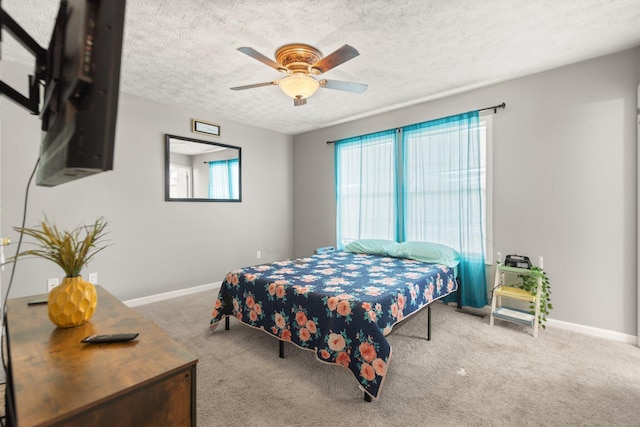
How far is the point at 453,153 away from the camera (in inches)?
140

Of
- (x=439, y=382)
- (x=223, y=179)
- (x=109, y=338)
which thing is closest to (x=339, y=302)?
(x=439, y=382)

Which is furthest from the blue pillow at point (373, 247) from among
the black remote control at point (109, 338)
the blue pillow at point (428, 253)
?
the black remote control at point (109, 338)

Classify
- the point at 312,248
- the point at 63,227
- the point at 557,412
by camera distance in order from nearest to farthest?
the point at 557,412 → the point at 63,227 → the point at 312,248

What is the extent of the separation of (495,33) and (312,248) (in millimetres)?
3875

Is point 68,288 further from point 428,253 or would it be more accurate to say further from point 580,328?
point 580,328

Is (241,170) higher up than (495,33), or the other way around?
(495,33)

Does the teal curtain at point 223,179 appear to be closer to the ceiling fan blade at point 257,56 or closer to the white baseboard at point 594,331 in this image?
the ceiling fan blade at point 257,56

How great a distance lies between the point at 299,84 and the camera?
2.40 metres

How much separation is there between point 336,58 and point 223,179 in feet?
9.53

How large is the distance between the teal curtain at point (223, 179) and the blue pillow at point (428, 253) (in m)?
2.57

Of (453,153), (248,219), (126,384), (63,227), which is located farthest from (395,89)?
(63,227)

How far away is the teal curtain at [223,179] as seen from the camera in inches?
174

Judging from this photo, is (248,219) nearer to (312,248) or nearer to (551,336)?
(312,248)

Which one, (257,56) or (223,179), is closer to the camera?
(257,56)
